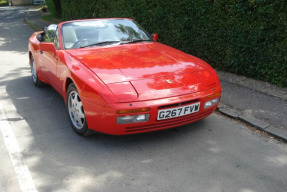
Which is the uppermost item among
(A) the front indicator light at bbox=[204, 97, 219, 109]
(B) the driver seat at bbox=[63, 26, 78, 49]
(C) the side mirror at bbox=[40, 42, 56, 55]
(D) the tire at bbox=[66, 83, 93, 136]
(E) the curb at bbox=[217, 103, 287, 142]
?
(B) the driver seat at bbox=[63, 26, 78, 49]

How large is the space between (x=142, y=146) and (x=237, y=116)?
5.28 feet

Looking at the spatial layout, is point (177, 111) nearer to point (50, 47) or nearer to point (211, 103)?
point (211, 103)

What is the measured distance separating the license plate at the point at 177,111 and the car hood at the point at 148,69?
17 cm

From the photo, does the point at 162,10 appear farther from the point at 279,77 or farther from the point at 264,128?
the point at 264,128

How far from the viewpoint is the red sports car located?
10.8 feet

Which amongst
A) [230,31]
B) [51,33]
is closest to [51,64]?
[51,33]

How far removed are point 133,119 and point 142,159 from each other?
0.45 m

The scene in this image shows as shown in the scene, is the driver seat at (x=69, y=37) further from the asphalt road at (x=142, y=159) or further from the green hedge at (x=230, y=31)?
the green hedge at (x=230, y=31)

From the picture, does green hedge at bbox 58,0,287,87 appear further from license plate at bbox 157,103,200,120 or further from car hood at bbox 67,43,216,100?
license plate at bbox 157,103,200,120

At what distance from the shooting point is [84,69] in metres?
3.75

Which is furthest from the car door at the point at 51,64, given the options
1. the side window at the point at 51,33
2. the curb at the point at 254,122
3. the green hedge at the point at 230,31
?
the green hedge at the point at 230,31

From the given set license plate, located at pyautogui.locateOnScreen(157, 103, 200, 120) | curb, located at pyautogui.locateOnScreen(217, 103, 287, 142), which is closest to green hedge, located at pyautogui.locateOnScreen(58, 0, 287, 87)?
curb, located at pyautogui.locateOnScreen(217, 103, 287, 142)

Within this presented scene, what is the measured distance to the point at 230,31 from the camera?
6.10 m

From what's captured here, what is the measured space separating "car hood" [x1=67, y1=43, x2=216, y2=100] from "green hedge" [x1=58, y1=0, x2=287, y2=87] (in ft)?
6.29
